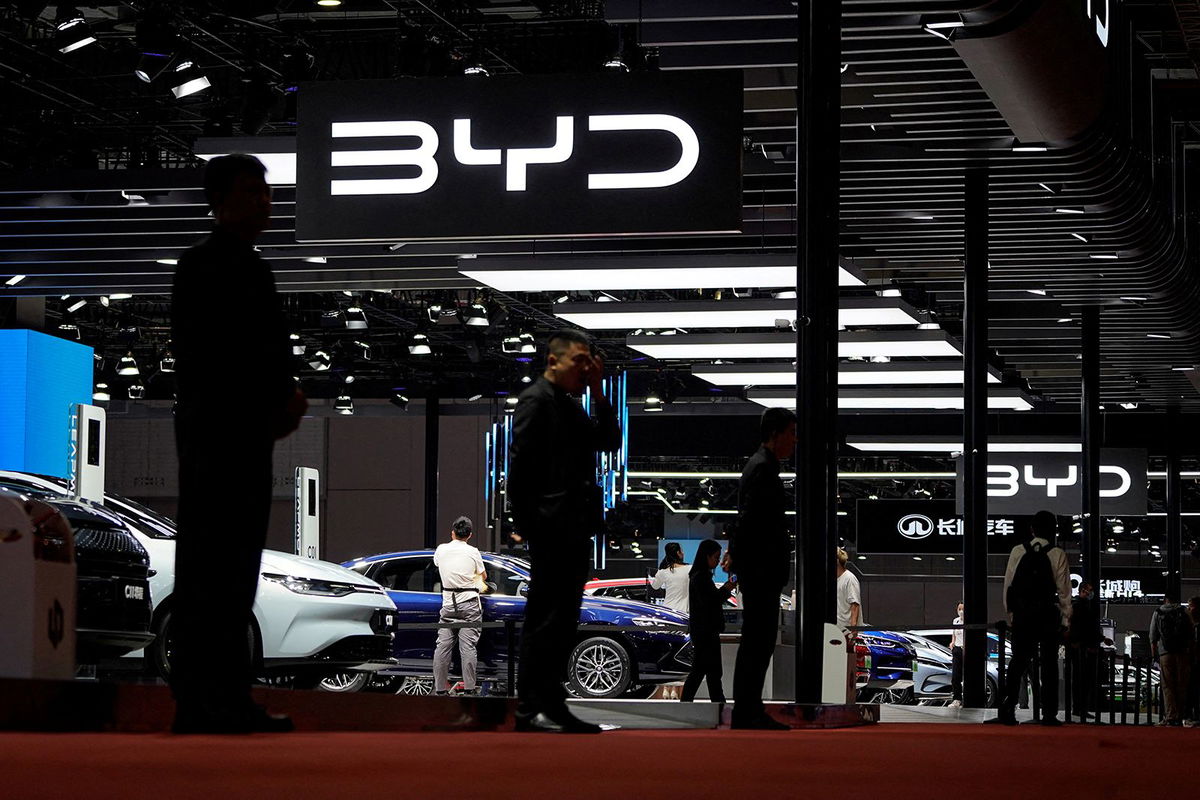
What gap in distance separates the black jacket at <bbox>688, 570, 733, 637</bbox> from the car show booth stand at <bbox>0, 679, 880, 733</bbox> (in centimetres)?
334

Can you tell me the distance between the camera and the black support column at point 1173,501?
2486 centimetres

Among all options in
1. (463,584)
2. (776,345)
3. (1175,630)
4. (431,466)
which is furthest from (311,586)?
(431,466)

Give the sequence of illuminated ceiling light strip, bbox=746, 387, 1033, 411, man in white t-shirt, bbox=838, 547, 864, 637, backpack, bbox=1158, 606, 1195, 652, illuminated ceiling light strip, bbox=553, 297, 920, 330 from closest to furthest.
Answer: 1. man in white t-shirt, bbox=838, 547, 864, 637
2. illuminated ceiling light strip, bbox=553, 297, 920, 330
3. backpack, bbox=1158, 606, 1195, 652
4. illuminated ceiling light strip, bbox=746, 387, 1033, 411

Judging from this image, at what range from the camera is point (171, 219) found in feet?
50.2

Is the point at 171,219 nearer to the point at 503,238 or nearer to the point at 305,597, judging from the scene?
the point at 305,597

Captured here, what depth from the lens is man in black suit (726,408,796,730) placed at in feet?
22.6

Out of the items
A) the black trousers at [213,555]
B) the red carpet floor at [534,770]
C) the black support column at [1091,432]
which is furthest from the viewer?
the black support column at [1091,432]

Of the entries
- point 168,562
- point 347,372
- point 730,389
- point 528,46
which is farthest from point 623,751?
point 347,372

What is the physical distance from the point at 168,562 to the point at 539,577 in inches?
252

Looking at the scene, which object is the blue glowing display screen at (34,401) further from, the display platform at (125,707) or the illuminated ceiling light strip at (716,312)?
the display platform at (125,707)

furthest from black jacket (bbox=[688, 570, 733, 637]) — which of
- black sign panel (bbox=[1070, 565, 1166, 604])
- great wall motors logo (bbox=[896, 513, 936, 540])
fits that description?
black sign panel (bbox=[1070, 565, 1166, 604])

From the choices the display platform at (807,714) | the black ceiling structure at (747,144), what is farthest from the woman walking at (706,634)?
the display platform at (807,714)

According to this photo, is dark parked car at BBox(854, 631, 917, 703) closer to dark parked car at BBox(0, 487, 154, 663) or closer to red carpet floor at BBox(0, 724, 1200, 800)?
dark parked car at BBox(0, 487, 154, 663)

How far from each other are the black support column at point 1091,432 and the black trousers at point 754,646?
40.0ft
